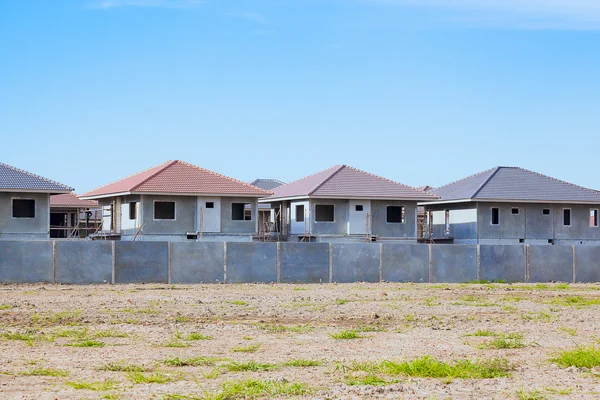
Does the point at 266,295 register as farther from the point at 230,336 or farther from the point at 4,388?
the point at 4,388

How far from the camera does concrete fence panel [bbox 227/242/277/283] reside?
32438 millimetres

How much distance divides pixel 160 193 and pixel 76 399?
3677cm

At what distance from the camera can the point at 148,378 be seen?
33.0 ft

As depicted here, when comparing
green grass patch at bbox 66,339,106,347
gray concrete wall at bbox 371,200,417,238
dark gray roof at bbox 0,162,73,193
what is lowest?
green grass patch at bbox 66,339,106,347

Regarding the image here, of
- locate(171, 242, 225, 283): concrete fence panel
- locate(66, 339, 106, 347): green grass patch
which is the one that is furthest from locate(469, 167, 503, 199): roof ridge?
locate(66, 339, 106, 347): green grass patch

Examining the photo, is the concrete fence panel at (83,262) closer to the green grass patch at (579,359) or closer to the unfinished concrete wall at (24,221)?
the unfinished concrete wall at (24,221)

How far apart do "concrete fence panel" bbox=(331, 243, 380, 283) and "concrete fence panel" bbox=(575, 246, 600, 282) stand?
9.08 metres

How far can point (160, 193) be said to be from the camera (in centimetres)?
4531

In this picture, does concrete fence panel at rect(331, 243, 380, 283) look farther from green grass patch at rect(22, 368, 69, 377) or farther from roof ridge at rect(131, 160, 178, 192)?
green grass patch at rect(22, 368, 69, 377)

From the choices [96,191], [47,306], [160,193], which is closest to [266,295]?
[47,306]

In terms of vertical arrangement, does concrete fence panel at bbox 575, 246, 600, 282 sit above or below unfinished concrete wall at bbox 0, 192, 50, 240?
below

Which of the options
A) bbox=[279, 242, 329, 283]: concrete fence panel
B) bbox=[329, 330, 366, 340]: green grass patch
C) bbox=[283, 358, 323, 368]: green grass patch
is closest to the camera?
bbox=[283, 358, 323, 368]: green grass patch

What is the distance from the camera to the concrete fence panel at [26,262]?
3017 cm

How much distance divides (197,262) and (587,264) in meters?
16.7
